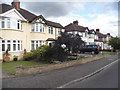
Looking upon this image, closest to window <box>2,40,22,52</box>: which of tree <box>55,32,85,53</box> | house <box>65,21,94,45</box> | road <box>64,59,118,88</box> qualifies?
tree <box>55,32,85,53</box>

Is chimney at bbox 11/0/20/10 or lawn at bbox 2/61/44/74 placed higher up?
chimney at bbox 11/0/20/10

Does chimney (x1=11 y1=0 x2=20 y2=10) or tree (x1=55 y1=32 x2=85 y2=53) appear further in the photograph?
chimney (x1=11 y1=0 x2=20 y2=10)

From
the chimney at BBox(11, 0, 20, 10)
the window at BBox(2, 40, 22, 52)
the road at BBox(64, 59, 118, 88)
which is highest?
the chimney at BBox(11, 0, 20, 10)

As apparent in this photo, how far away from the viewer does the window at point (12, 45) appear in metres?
22.8

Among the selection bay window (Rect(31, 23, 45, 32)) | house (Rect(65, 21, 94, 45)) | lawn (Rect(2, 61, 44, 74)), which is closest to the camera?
lawn (Rect(2, 61, 44, 74))

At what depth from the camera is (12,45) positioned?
78.0 feet

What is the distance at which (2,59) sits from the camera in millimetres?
22094

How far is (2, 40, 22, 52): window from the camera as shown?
74.9ft

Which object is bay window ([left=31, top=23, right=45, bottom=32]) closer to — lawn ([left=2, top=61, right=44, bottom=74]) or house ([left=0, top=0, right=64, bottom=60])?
house ([left=0, top=0, right=64, bottom=60])

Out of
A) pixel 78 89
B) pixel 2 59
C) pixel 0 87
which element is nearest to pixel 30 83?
pixel 0 87

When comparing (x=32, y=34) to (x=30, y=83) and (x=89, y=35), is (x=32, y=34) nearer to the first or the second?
(x=30, y=83)

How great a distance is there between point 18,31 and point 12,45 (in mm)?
2002

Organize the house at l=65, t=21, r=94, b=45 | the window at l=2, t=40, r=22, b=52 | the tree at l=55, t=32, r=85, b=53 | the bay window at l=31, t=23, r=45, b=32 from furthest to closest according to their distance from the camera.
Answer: the house at l=65, t=21, r=94, b=45, the bay window at l=31, t=23, r=45, b=32, the window at l=2, t=40, r=22, b=52, the tree at l=55, t=32, r=85, b=53

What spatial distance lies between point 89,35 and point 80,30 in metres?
7.86
